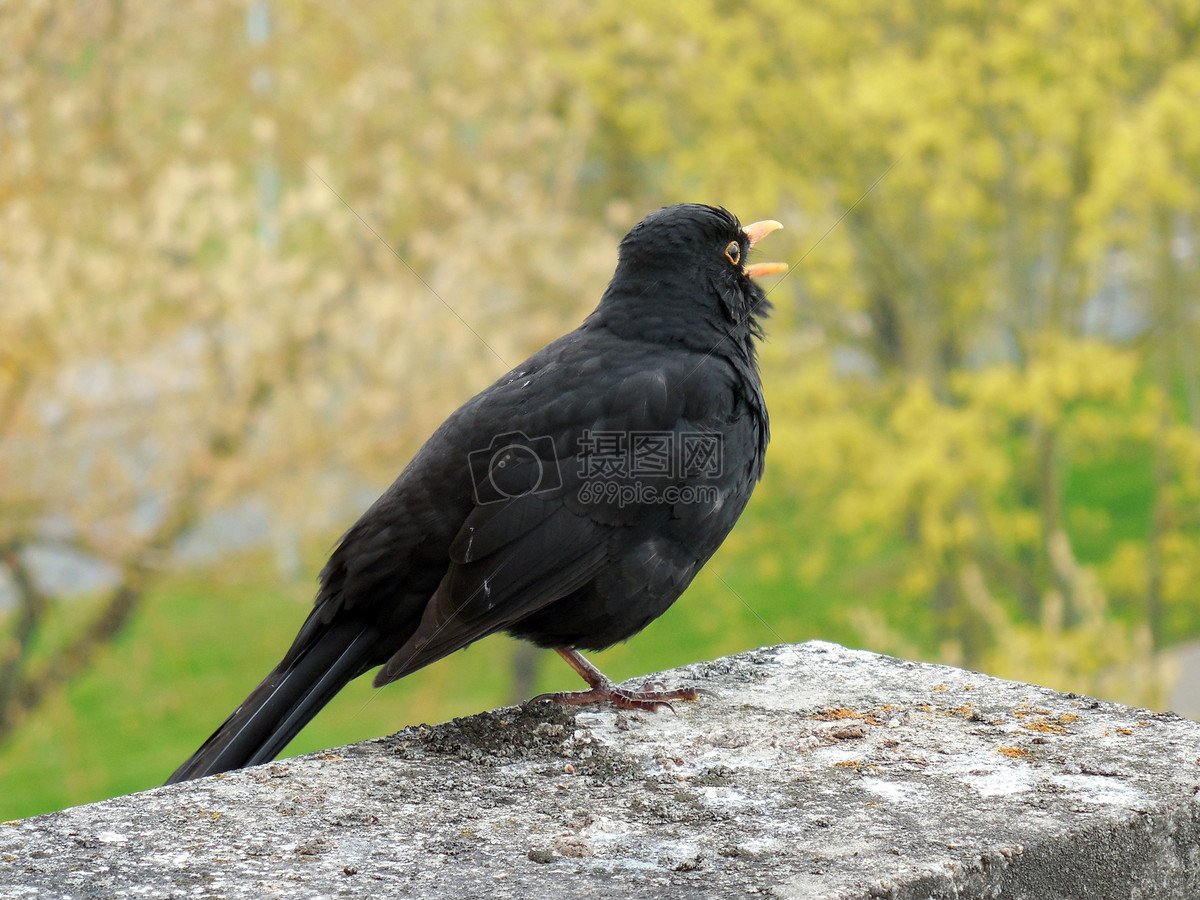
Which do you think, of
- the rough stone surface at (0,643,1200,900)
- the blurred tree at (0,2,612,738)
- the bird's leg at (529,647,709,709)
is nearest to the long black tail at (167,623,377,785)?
the rough stone surface at (0,643,1200,900)

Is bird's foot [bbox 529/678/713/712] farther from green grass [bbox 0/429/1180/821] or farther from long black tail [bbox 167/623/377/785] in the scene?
green grass [bbox 0/429/1180/821]

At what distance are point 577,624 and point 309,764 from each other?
0.70 metres

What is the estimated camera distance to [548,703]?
8.20 feet

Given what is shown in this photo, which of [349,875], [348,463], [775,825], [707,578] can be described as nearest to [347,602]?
[349,875]

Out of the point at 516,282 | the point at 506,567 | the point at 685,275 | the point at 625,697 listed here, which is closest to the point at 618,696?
the point at 625,697

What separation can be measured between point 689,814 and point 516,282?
6.69 meters

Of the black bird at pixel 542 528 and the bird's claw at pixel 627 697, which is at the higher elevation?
the black bird at pixel 542 528

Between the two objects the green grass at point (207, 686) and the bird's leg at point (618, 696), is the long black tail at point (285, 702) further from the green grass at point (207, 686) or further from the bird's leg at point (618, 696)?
the green grass at point (207, 686)

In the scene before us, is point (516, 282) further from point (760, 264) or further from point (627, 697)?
point (627, 697)

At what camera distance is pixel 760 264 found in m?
3.18

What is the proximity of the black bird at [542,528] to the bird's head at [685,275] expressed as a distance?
189 millimetres

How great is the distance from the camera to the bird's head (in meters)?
2.96

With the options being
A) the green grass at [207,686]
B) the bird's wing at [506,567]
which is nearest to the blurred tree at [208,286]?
the green grass at [207,686]

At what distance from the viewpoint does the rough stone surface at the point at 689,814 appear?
5.46 ft
